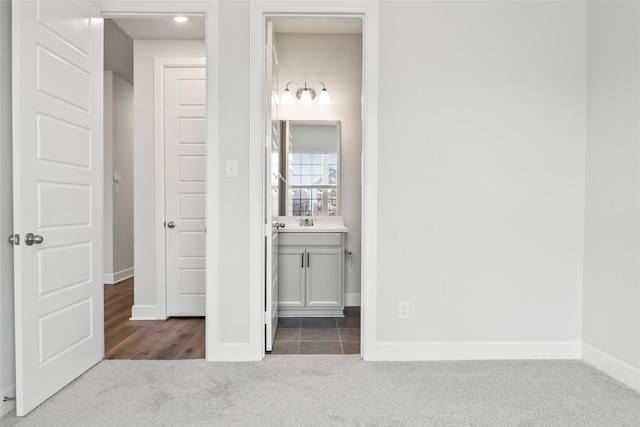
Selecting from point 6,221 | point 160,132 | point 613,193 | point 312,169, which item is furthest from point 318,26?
point 6,221

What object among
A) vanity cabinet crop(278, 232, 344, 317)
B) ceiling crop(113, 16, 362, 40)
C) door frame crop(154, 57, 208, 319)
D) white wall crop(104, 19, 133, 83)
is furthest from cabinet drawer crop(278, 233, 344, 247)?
white wall crop(104, 19, 133, 83)

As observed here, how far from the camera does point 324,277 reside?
11.4 feet

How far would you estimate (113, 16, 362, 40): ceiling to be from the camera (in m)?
3.04

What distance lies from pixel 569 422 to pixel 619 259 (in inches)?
40.0

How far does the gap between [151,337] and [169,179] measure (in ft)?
4.31

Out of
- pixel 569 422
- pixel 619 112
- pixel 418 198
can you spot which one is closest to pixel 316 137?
pixel 418 198

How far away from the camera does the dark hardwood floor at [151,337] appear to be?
8.52 feet

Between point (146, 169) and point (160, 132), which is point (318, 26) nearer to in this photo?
point (160, 132)

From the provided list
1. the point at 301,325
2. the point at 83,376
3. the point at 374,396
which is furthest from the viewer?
the point at 301,325

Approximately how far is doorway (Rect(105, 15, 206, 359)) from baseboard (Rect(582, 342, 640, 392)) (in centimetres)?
288

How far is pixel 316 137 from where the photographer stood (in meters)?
3.91

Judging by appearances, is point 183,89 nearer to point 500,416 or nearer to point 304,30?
point 304,30

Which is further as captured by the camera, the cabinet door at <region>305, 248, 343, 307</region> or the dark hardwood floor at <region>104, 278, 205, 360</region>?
the cabinet door at <region>305, 248, 343, 307</region>

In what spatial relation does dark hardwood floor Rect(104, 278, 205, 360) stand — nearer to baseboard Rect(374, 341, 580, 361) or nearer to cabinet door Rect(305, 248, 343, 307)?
cabinet door Rect(305, 248, 343, 307)
